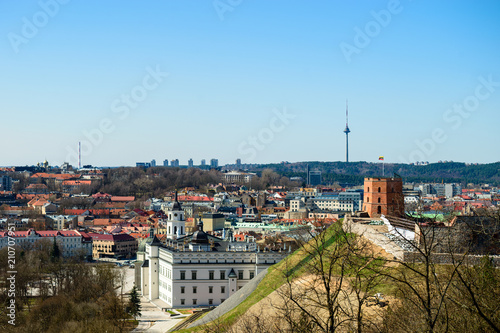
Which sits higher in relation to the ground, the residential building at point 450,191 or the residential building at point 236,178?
the residential building at point 236,178

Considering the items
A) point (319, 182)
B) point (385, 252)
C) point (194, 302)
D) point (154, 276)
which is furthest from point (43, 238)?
point (319, 182)

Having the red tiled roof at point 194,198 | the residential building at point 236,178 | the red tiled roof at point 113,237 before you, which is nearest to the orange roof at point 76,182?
the red tiled roof at point 194,198

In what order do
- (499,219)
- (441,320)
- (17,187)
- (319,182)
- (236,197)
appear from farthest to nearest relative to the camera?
1. (319,182)
2. (17,187)
3. (236,197)
4. (441,320)
5. (499,219)

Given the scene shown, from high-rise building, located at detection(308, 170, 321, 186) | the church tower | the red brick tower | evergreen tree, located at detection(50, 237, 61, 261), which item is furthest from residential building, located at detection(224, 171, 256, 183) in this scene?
the red brick tower

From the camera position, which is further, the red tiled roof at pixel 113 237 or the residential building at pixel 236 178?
the residential building at pixel 236 178

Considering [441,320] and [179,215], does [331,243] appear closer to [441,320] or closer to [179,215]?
[441,320]

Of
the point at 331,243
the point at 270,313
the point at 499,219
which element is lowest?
the point at 270,313

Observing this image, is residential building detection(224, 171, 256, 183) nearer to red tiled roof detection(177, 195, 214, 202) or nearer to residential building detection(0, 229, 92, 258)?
red tiled roof detection(177, 195, 214, 202)

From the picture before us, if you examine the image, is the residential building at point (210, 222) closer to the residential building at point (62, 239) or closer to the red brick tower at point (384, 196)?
the residential building at point (62, 239)
